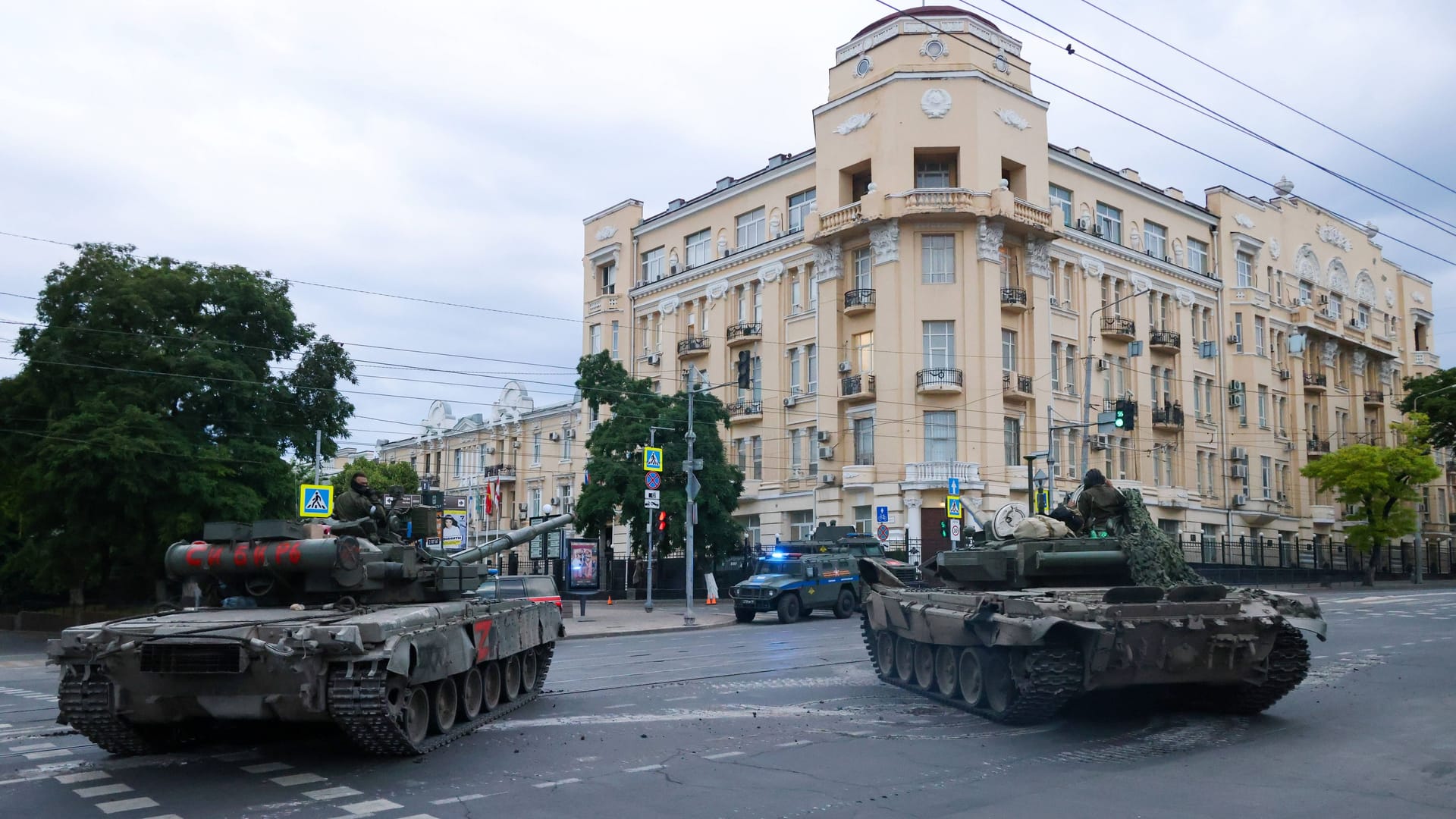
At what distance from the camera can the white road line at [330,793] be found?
8.91 m

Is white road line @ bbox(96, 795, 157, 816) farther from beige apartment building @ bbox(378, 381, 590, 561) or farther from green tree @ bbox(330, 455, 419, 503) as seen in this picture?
green tree @ bbox(330, 455, 419, 503)

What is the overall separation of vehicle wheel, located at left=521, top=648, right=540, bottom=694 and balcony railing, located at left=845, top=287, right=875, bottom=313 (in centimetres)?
3140

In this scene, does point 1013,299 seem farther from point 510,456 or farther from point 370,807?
point 370,807

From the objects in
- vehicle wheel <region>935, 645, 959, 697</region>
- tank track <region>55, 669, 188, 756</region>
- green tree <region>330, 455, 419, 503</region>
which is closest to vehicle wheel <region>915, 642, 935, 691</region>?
vehicle wheel <region>935, 645, 959, 697</region>

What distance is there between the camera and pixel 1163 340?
51125 millimetres

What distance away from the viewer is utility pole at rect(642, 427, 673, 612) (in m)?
36.9

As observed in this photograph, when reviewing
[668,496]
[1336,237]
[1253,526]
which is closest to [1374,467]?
[1253,526]

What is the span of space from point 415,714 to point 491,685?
2298 millimetres

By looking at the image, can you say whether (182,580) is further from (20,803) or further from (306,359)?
(306,359)

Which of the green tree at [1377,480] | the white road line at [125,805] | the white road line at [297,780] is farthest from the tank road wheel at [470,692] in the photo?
the green tree at [1377,480]

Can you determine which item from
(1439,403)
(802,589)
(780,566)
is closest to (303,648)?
(802,589)

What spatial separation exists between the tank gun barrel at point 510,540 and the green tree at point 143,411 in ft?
43.1

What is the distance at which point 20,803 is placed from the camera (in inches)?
346

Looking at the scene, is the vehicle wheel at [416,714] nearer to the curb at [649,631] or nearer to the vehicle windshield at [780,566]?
the curb at [649,631]
